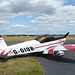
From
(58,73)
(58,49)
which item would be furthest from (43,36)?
(58,73)

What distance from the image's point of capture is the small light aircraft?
329 inches

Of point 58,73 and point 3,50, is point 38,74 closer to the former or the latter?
point 58,73

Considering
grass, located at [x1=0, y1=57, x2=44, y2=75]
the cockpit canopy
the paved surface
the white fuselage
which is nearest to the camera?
grass, located at [x1=0, y1=57, x2=44, y2=75]

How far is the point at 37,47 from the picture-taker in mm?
10031

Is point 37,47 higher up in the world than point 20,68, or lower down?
higher up

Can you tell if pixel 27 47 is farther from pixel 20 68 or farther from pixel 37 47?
pixel 20 68

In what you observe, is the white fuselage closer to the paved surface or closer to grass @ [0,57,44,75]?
grass @ [0,57,44,75]

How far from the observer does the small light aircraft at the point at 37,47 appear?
836cm

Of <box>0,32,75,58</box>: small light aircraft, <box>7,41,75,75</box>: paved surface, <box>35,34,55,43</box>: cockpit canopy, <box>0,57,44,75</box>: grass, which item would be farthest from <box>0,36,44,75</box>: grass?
<box>35,34,55,43</box>: cockpit canopy

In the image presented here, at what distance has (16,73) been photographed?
568 centimetres

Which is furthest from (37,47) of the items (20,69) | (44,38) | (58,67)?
(20,69)

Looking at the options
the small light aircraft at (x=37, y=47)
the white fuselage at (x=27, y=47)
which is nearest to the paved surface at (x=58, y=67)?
the small light aircraft at (x=37, y=47)

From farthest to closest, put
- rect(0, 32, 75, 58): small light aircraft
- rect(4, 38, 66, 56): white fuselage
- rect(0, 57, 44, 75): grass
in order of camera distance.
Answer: rect(4, 38, 66, 56): white fuselage < rect(0, 32, 75, 58): small light aircraft < rect(0, 57, 44, 75): grass

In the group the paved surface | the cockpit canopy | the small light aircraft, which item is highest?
the cockpit canopy
